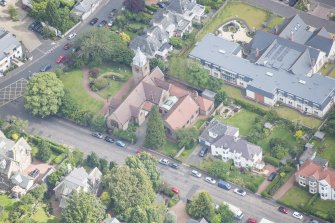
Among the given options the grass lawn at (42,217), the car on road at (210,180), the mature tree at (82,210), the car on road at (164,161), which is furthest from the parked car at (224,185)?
the grass lawn at (42,217)

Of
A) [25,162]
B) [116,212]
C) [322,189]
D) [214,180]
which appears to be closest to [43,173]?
[25,162]

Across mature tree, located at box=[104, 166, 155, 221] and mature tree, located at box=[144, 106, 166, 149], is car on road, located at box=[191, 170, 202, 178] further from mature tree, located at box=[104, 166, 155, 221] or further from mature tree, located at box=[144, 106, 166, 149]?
mature tree, located at box=[104, 166, 155, 221]

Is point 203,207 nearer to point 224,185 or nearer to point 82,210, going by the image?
point 224,185

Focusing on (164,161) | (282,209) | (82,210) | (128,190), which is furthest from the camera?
(164,161)

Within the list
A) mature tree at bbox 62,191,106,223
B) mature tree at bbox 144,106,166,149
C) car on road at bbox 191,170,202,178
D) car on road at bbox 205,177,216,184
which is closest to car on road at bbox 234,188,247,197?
car on road at bbox 205,177,216,184

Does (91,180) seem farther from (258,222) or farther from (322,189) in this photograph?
(322,189)

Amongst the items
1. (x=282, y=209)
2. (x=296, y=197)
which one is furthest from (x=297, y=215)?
(x=296, y=197)

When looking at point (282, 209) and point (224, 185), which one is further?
point (224, 185)
